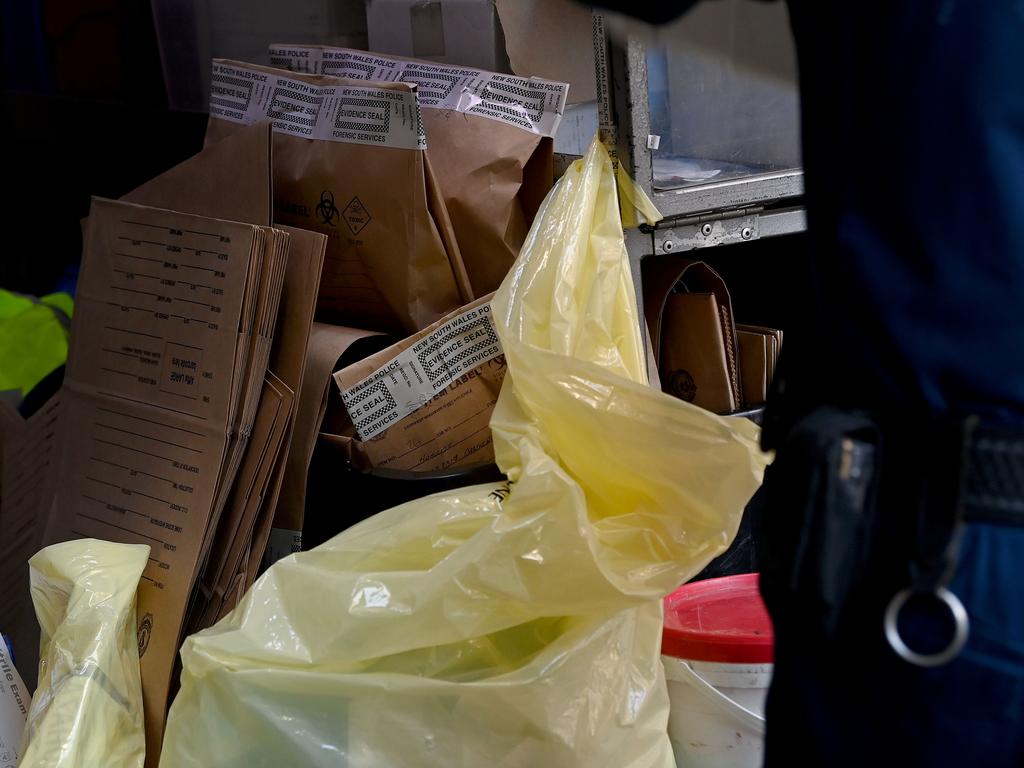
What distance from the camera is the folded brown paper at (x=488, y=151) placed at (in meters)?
1.44

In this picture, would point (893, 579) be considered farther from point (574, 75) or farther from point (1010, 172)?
point (574, 75)

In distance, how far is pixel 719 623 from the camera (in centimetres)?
120

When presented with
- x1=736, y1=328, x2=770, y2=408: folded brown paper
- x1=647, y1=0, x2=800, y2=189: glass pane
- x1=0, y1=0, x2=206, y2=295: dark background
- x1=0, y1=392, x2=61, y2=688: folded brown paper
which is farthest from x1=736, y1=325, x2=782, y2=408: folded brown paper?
x1=0, y1=0, x2=206, y2=295: dark background

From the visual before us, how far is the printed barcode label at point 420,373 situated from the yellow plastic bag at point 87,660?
0.34 meters

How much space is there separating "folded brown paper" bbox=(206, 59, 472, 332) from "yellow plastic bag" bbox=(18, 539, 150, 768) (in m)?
0.50

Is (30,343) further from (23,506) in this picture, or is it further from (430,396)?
(430,396)

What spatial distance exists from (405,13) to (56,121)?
1457 mm

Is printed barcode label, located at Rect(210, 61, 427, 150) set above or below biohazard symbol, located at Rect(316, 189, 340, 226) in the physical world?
above

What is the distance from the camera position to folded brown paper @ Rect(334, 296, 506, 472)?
1332 millimetres

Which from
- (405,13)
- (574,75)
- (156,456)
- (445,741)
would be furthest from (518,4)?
(445,741)

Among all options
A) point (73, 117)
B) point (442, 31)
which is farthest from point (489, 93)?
point (73, 117)

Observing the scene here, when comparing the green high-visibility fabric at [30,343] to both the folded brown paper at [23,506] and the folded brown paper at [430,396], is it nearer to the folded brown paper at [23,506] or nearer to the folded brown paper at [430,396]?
the folded brown paper at [23,506]

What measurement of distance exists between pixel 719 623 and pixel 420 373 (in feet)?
1.70

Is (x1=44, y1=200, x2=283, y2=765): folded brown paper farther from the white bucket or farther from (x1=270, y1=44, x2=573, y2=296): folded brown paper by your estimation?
the white bucket
